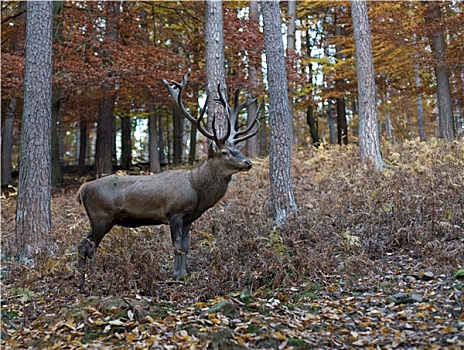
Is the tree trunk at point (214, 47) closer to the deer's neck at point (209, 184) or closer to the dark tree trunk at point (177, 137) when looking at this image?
the deer's neck at point (209, 184)

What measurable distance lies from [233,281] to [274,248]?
33.6 inches

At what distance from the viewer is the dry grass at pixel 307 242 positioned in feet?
20.2

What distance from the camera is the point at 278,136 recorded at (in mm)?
8680

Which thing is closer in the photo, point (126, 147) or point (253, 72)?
point (253, 72)

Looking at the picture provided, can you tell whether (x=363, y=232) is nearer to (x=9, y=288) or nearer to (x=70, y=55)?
(x=9, y=288)

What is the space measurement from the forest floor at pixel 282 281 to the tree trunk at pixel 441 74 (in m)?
5.51

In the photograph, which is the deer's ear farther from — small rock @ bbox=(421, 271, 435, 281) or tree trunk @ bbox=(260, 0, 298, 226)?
small rock @ bbox=(421, 271, 435, 281)

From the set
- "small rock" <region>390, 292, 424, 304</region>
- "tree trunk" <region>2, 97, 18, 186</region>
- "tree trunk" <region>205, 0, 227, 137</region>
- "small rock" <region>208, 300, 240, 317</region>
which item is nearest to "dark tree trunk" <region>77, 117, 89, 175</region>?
"tree trunk" <region>2, 97, 18, 186</region>

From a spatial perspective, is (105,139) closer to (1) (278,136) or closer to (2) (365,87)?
(2) (365,87)

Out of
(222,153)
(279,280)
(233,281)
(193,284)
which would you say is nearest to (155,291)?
(193,284)

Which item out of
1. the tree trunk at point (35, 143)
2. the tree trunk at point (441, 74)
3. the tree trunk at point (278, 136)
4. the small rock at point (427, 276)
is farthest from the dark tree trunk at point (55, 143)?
the small rock at point (427, 276)

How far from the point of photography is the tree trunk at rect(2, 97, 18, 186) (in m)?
17.6

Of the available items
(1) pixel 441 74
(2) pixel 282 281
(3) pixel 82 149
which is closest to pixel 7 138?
(3) pixel 82 149

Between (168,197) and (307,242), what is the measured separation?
2.33 m
